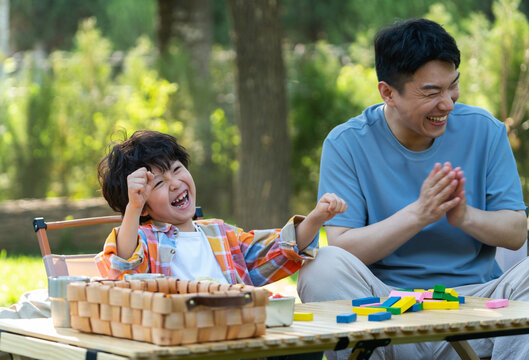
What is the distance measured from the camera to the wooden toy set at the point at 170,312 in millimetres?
1986

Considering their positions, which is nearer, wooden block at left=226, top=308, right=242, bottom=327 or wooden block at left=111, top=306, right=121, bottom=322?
wooden block at left=226, top=308, right=242, bottom=327

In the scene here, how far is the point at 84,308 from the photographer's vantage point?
2.29 meters

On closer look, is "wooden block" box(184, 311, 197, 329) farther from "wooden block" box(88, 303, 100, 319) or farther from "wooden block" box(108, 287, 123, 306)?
"wooden block" box(88, 303, 100, 319)

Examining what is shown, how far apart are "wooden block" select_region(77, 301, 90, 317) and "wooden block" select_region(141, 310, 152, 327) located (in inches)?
11.0

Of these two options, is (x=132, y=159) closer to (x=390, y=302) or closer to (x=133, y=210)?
(x=133, y=210)

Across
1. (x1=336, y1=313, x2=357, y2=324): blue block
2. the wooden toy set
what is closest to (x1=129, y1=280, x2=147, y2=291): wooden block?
the wooden toy set

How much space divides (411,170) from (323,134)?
664cm

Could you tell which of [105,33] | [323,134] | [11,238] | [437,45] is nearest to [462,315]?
[437,45]

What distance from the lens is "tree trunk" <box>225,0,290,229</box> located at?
7793 mm

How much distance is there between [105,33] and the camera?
890 inches

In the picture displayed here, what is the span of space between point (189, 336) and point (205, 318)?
0.06 m

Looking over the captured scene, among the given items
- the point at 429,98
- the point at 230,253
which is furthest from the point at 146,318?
the point at 429,98

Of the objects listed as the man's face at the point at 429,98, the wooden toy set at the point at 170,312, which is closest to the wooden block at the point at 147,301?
the wooden toy set at the point at 170,312

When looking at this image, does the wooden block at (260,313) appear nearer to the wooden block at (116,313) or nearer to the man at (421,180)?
the wooden block at (116,313)
